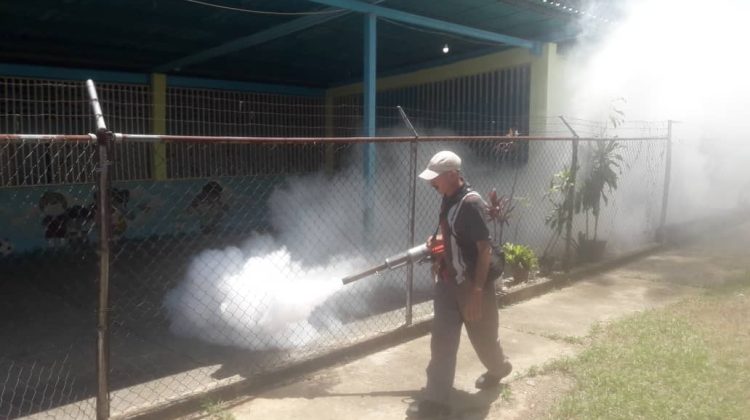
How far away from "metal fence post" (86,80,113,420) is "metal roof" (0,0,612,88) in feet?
14.0

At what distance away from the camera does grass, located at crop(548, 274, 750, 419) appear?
3750 mm

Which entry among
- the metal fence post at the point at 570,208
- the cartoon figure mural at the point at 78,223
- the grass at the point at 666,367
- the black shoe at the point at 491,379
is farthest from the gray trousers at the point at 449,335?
the cartoon figure mural at the point at 78,223

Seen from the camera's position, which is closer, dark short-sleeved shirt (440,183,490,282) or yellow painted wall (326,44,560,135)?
dark short-sleeved shirt (440,183,490,282)

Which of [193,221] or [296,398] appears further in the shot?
[193,221]

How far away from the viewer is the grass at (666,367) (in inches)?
148

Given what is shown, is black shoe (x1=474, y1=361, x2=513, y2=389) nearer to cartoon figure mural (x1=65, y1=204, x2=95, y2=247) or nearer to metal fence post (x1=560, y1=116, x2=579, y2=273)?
metal fence post (x1=560, y1=116, x2=579, y2=273)

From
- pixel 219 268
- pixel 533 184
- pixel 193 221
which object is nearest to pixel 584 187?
pixel 533 184

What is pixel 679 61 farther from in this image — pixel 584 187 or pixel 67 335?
pixel 67 335

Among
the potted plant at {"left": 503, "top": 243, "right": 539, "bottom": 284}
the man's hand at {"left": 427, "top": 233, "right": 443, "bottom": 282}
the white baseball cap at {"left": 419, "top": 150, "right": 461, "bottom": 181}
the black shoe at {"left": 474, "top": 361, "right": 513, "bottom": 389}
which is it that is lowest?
the black shoe at {"left": 474, "top": 361, "right": 513, "bottom": 389}

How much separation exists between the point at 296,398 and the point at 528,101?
679cm

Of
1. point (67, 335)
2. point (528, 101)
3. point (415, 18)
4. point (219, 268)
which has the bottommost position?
point (67, 335)

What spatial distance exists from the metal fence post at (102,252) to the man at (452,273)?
1.90 metres

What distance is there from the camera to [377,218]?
9.02 metres

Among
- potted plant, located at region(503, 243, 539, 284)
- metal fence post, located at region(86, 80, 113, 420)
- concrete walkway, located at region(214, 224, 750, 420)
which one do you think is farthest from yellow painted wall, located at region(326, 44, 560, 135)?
metal fence post, located at region(86, 80, 113, 420)
